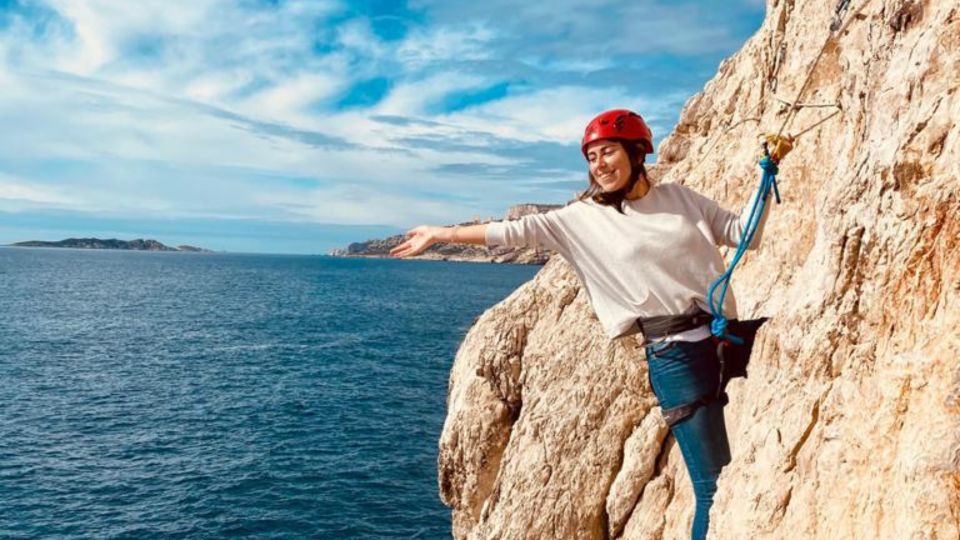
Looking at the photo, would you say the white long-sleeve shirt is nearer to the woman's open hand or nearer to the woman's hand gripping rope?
the woman's hand gripping rope

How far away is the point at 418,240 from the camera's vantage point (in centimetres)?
641

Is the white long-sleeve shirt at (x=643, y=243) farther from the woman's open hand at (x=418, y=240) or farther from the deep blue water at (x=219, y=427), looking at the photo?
the deep blue water at (x=219, y=427)

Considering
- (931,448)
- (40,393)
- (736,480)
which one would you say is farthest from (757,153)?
(40,393)

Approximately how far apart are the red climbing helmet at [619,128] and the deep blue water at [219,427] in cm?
3172

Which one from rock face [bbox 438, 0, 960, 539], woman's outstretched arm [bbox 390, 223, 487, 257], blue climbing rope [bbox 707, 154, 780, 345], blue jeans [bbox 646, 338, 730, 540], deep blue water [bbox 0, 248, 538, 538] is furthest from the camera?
deep blue water [bbox 0, 248, 538, 538]

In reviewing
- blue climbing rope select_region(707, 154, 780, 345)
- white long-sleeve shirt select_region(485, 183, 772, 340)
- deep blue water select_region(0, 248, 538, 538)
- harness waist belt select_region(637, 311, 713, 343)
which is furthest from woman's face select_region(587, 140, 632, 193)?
deep blue water select_region(0, 248, 538, 538)

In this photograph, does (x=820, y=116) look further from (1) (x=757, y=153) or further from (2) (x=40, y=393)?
(2) (x=40, y=393)

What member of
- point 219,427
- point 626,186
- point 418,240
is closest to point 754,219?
point 626,186

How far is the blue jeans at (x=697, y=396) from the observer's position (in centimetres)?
659

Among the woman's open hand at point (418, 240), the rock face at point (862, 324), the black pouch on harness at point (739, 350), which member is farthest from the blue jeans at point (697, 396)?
the woman's open hand at point (418, 240)

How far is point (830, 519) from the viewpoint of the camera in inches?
223

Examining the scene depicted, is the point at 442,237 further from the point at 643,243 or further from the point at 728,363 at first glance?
the point at 728,363

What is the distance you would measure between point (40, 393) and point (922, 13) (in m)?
64.9

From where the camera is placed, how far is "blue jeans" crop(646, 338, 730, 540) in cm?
659
